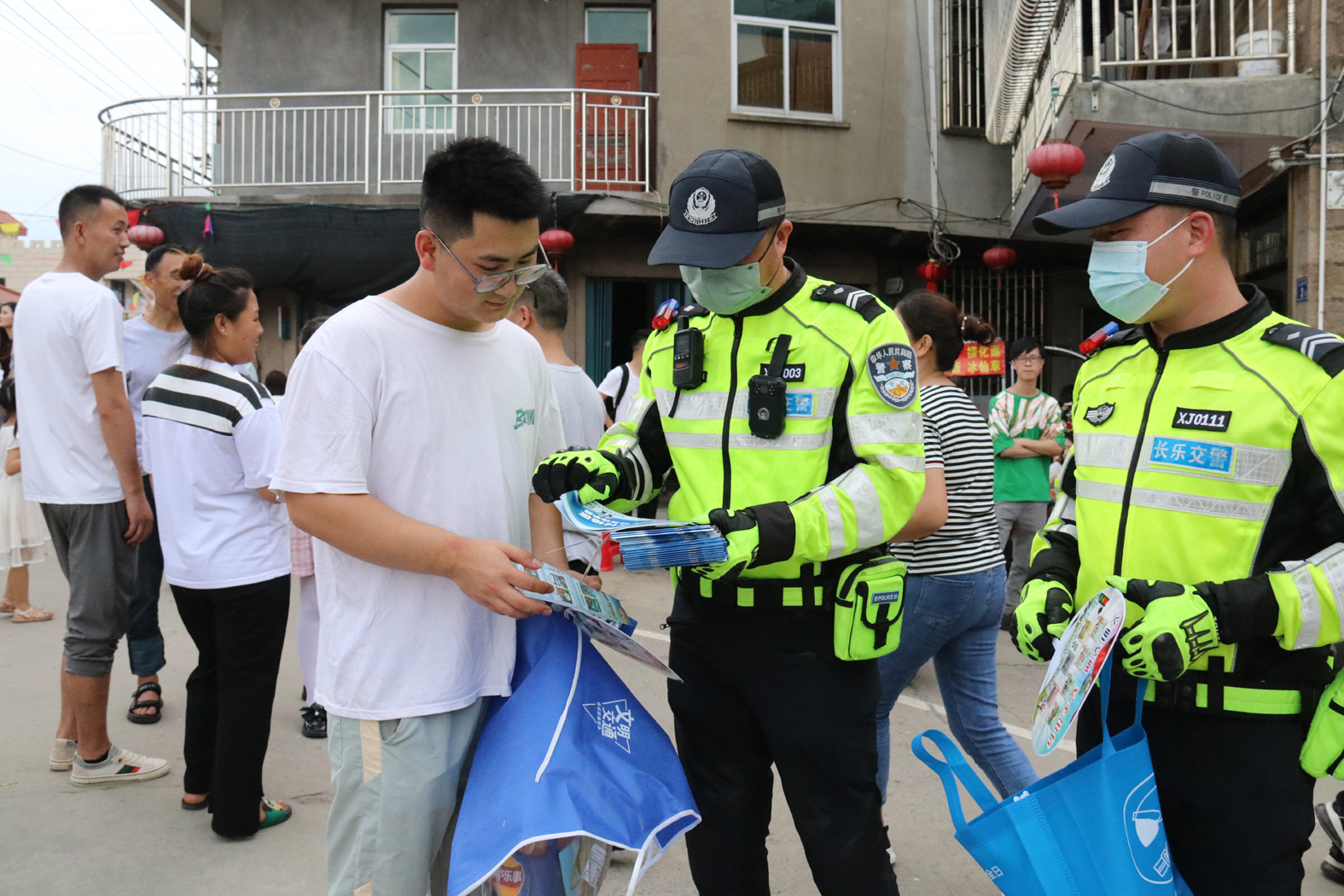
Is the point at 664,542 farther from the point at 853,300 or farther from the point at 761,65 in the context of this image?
the point at 761,65

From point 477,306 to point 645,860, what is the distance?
3.56 ft

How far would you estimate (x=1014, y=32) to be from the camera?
373 inches

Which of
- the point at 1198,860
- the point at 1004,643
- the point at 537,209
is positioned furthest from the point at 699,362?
the point at 1004,643

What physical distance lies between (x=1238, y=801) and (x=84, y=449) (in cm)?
381

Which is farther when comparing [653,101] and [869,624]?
[653,101]

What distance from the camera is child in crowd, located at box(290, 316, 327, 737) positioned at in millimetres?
4281

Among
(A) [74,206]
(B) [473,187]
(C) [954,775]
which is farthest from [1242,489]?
(A) [74,206]

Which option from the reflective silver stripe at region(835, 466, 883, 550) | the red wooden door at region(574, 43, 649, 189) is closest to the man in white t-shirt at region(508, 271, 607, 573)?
the reflective silver stripe at region(835, 466, 883, 550)

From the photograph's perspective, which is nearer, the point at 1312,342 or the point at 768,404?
the point at 1312,342

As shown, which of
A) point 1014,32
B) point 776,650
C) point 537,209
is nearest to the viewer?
point 537,209

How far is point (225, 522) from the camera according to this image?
3.33 metres

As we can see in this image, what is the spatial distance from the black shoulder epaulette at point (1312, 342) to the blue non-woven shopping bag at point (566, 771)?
4.50ft

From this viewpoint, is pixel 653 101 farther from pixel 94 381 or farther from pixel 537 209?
pixel 537 209

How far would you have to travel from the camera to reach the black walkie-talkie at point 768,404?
210cm
